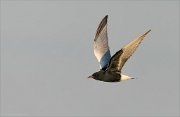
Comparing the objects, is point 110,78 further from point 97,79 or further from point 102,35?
point 102,35

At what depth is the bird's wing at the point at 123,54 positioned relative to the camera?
86.4 feet

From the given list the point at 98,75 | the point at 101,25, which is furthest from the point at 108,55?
the point at 98,75

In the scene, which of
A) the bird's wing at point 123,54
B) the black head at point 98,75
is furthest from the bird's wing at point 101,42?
the bird's wing at point 123,54

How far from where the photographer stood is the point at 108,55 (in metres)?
32.0

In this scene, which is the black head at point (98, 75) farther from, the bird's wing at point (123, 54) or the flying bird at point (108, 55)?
the bird's wing at point (123, 54)

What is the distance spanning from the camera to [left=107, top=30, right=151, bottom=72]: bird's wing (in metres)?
26.3

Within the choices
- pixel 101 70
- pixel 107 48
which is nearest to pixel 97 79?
pixel 101 70

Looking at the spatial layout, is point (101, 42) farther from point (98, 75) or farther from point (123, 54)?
point (123, 54)

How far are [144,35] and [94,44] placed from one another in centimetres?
702

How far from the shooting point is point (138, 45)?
26.4 metres

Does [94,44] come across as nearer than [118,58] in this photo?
No

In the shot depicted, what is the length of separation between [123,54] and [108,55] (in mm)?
5134

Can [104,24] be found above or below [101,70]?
above

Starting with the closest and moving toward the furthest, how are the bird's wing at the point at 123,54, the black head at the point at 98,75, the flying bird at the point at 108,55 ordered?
the bird's wing at the point at 123,54
the flying bird at the point at 108,55
the black head at the point at 98,75
